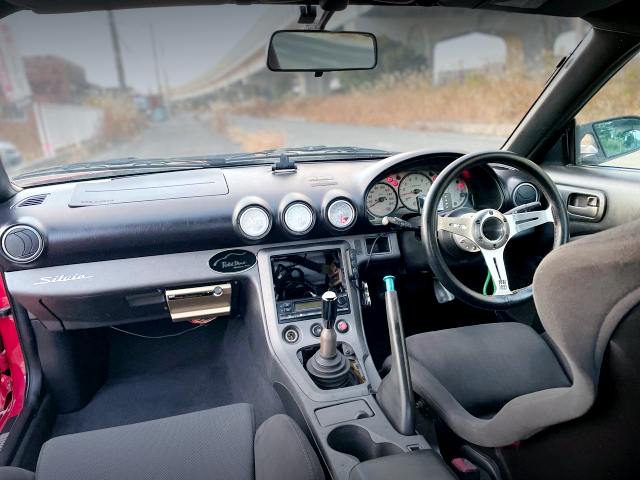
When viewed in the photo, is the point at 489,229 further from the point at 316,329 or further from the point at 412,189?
the point at 316,329

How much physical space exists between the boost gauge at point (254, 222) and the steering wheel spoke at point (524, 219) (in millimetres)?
1117

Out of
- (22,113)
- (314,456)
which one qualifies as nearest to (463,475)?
(314,456)

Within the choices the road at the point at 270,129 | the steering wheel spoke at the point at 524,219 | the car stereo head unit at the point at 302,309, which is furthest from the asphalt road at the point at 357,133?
the steering wheel spoke at the point at 524,219

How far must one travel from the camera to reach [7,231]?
2174 mm

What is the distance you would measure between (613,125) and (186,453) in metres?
2.75

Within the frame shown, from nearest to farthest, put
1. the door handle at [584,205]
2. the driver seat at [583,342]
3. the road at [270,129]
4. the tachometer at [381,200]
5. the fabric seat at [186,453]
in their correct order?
the driver seat at [583,342] < the fabric seat at [186,453] < the door handle at [584,205] < the tachometer at [381,200] < the road at [270,129]

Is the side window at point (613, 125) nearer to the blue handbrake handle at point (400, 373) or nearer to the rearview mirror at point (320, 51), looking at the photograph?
the rearview mirror at point (320, 51)

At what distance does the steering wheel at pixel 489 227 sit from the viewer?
1.96 m

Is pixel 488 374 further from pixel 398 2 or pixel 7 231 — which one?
pixel 7 231

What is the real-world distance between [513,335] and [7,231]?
2316mm

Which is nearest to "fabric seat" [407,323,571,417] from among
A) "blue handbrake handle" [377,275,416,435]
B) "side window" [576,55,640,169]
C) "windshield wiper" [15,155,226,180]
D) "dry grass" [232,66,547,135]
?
"blue handbrake handle" [377,275,416,435]

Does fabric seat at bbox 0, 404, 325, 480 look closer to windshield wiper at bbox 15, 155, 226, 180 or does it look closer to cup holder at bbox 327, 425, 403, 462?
cup holder at bbox 327, 425, 403, 462

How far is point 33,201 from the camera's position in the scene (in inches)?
92.1

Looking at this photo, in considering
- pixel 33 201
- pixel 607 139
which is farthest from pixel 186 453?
pixel 607 139
